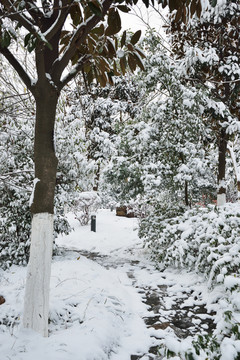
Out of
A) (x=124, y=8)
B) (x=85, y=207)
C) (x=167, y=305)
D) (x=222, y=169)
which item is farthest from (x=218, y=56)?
(x=85, y=207)

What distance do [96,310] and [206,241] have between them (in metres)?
2.44

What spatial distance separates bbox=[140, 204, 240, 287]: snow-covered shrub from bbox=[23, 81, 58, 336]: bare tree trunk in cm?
248

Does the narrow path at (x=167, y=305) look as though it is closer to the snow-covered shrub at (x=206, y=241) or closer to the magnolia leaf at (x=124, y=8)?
the snow-covered shrub at (x=206, y=241)

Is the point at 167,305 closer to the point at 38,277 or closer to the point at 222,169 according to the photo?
the point at 38,277

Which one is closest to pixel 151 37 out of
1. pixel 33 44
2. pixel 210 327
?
A: pixel 33 44

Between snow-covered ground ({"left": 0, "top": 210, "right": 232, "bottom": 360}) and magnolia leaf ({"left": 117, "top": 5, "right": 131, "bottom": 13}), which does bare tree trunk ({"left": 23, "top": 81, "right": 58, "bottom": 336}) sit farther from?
magnolia leaf ({"left": 117, "top": 5, "right": 131, "bottom": 13})

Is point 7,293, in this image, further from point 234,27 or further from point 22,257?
point 234,27

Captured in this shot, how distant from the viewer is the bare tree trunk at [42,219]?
8.71 feet

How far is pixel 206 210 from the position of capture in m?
5.83

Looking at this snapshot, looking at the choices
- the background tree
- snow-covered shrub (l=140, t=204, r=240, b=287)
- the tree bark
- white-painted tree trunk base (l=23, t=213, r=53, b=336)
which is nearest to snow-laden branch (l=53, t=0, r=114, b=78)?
white-painted tree trunk base (l=23, t=213, r=53, b=336)

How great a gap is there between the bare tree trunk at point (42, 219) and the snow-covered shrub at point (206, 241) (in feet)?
8.13

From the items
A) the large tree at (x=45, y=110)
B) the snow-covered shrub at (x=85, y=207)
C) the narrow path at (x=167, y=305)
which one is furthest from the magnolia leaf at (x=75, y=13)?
the snow-covered shrub at (x=85, y=207)

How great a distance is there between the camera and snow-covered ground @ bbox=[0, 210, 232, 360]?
2.65 m

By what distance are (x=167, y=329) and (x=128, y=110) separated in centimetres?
1429
